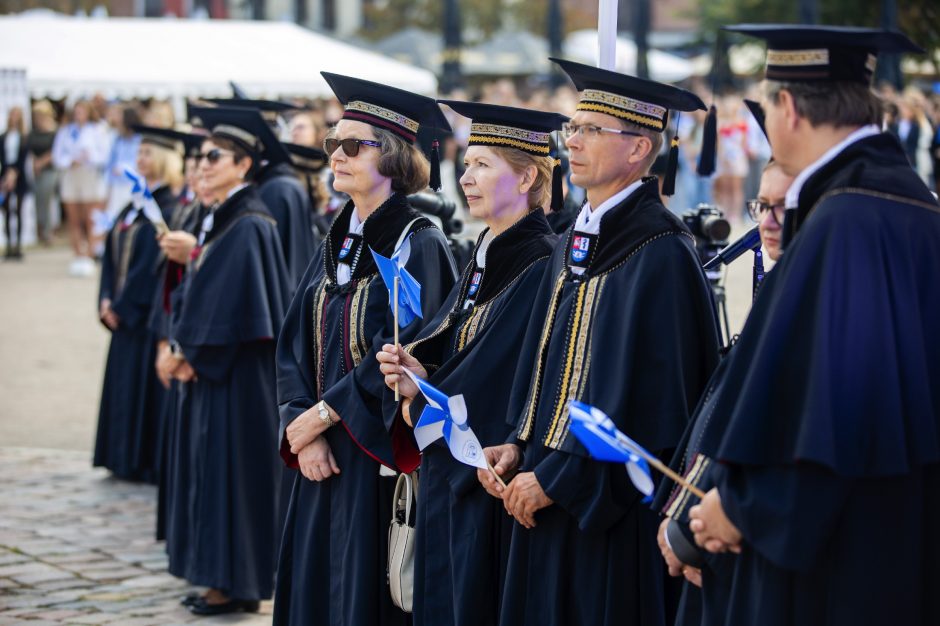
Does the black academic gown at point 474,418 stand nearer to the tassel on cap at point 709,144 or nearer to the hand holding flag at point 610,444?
the tassel on cap at point 709,144

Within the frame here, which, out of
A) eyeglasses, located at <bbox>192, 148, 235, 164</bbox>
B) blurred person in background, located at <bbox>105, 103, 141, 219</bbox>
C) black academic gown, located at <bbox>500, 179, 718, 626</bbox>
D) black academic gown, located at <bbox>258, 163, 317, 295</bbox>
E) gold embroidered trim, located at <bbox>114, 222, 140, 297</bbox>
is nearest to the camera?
black academic gown, located at <bbox>500, 179, 718, 626</bbox>

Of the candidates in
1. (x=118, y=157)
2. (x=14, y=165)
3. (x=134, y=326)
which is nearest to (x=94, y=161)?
(x=118, y=157)

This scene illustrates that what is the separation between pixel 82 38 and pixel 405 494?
18442 millimetres

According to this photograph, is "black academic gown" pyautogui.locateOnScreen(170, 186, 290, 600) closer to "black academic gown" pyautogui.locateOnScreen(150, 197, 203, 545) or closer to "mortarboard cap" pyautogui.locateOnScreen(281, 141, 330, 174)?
"black academic gown" pyautogui.locateOnScreen(150, 197, 203, 545)

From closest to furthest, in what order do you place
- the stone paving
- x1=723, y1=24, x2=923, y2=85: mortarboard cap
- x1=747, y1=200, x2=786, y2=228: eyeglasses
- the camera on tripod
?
x1=723, y1=24, x2=923, y2=85: mortarboard cap
x1=747, y1=200, x2=786, y2=228: eyeglasses
the camera on tripod
the stone paving

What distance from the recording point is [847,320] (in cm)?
304

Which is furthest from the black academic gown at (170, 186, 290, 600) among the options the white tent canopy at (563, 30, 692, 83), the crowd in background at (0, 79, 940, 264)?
the white tent canopy at (563, 30, 692, 83)

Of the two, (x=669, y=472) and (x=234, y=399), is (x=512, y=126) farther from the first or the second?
(x=234, y=399)

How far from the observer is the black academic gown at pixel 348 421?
16.4ft

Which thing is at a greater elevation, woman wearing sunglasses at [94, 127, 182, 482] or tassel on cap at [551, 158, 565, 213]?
tassel on cap at [551, 158, 565, 213]

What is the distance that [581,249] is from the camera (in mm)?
4199

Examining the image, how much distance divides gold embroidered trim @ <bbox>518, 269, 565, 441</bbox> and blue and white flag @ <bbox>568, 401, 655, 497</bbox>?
0.88 m

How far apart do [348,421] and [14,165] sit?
56.9 ft

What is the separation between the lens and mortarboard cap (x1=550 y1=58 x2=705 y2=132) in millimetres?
4141
